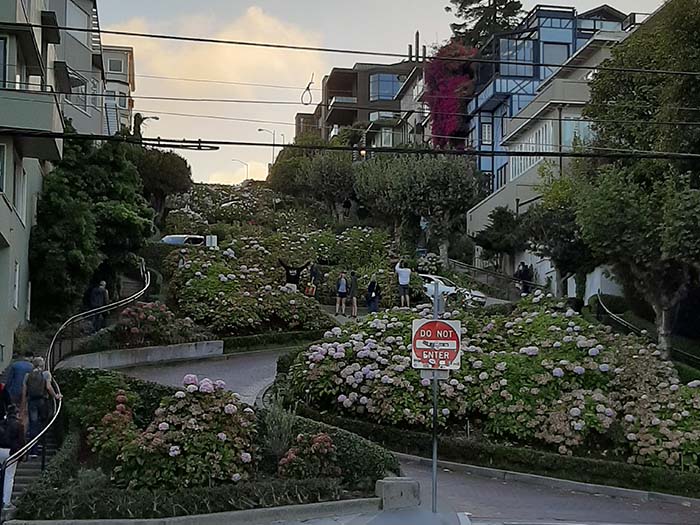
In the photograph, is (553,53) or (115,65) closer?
(553,53)

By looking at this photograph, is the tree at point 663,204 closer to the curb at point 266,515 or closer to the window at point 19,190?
the curb at point 266,515

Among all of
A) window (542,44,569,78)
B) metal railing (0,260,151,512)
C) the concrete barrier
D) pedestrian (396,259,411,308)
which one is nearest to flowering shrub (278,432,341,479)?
metal railing (0,260,151,512)

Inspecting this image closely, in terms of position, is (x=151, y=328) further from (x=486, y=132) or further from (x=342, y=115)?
(x=342, y=115)

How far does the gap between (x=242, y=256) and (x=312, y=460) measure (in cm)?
2555

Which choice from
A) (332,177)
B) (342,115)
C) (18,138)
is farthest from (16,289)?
(342,115)

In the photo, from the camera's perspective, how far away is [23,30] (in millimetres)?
23828

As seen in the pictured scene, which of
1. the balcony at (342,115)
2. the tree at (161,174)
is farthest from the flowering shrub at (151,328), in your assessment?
the balcony at (342,115)

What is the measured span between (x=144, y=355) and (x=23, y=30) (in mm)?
8412

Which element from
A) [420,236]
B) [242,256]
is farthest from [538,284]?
[242,256]

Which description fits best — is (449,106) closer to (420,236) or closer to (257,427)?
(420,236)

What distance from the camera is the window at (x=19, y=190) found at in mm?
25388

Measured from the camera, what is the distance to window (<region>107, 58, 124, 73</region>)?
291 feet

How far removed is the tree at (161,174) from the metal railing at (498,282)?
52.3ft

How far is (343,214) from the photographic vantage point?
7019cm
